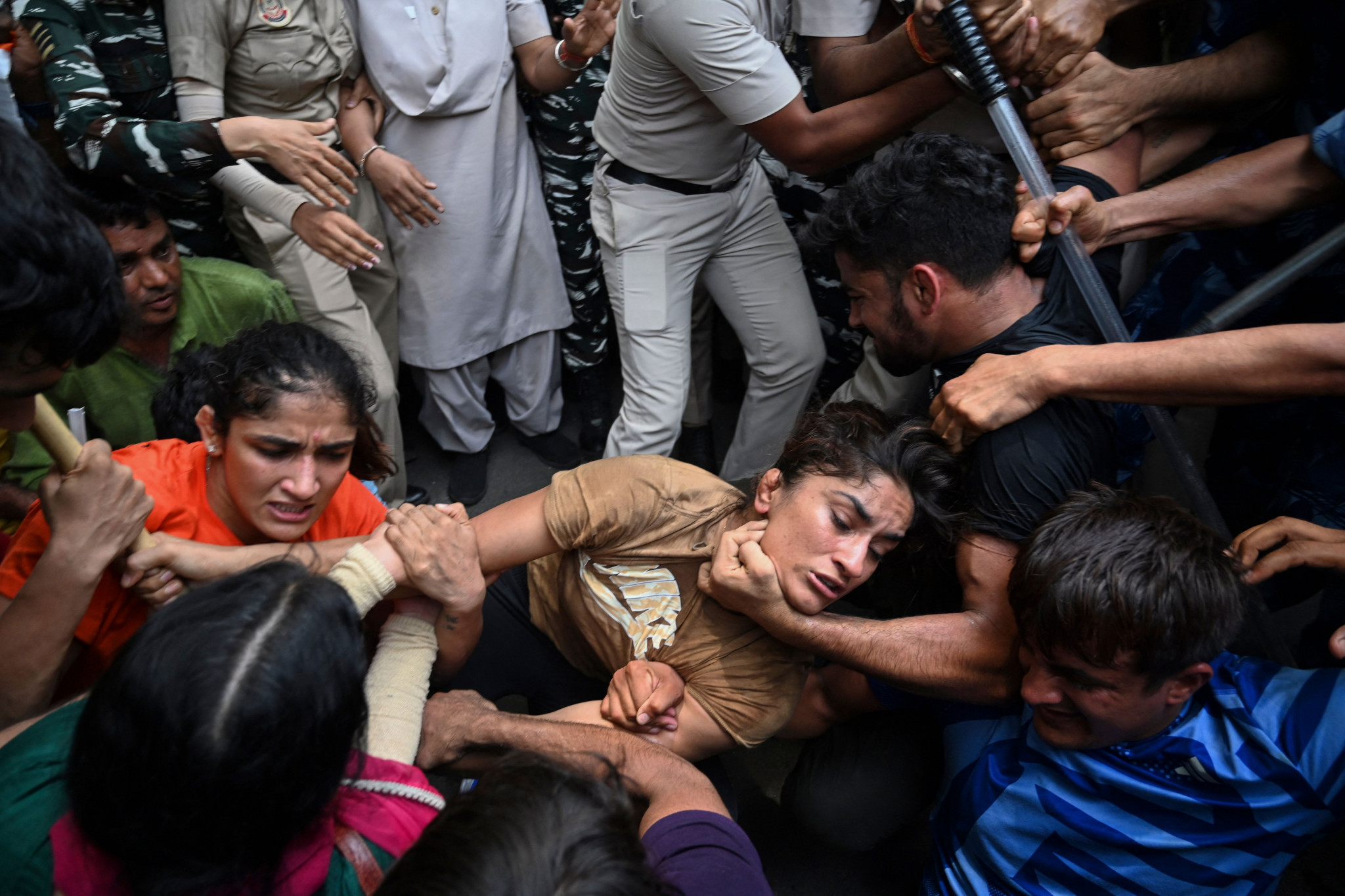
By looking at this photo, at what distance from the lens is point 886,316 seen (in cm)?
222

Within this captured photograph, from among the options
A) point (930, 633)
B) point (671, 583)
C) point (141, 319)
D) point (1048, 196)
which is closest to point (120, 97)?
point (141, 319)

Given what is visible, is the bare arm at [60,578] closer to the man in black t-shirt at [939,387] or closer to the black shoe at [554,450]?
the man in black t-shirt at [939,387]

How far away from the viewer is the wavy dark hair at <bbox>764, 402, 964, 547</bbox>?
190cm

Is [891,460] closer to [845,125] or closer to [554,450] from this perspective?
[845,125]

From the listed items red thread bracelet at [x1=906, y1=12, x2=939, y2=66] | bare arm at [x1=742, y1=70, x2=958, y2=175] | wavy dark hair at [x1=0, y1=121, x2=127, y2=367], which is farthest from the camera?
bare arm at [x1=742, y1=70, x2=958, y2=175]

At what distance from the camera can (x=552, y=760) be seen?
1205mm

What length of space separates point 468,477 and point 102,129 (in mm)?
1661

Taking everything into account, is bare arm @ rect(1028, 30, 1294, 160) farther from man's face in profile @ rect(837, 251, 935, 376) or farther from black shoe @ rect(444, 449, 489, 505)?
black shoe @ rect(444, 449, 489, 505)

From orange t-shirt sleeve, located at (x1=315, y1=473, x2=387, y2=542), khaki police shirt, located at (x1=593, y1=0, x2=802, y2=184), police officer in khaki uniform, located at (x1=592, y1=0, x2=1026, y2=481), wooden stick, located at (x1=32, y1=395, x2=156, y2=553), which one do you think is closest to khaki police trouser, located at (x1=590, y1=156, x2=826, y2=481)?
police officer in khaki uniform, located at (x1=592, y1=0, x2=1026, y2=481)

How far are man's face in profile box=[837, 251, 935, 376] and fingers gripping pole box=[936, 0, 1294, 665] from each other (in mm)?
366

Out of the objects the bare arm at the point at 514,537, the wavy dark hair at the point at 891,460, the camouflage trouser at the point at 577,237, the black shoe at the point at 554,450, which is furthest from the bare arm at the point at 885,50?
the black shoe at the point at 554,450

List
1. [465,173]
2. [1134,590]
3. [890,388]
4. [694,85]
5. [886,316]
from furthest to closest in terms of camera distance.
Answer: [465,173] < [890,388] < [694,85] < [886,316] < [1134,590]

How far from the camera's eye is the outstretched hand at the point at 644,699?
1850 millimetres

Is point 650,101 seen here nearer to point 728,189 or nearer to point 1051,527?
point 728,189
